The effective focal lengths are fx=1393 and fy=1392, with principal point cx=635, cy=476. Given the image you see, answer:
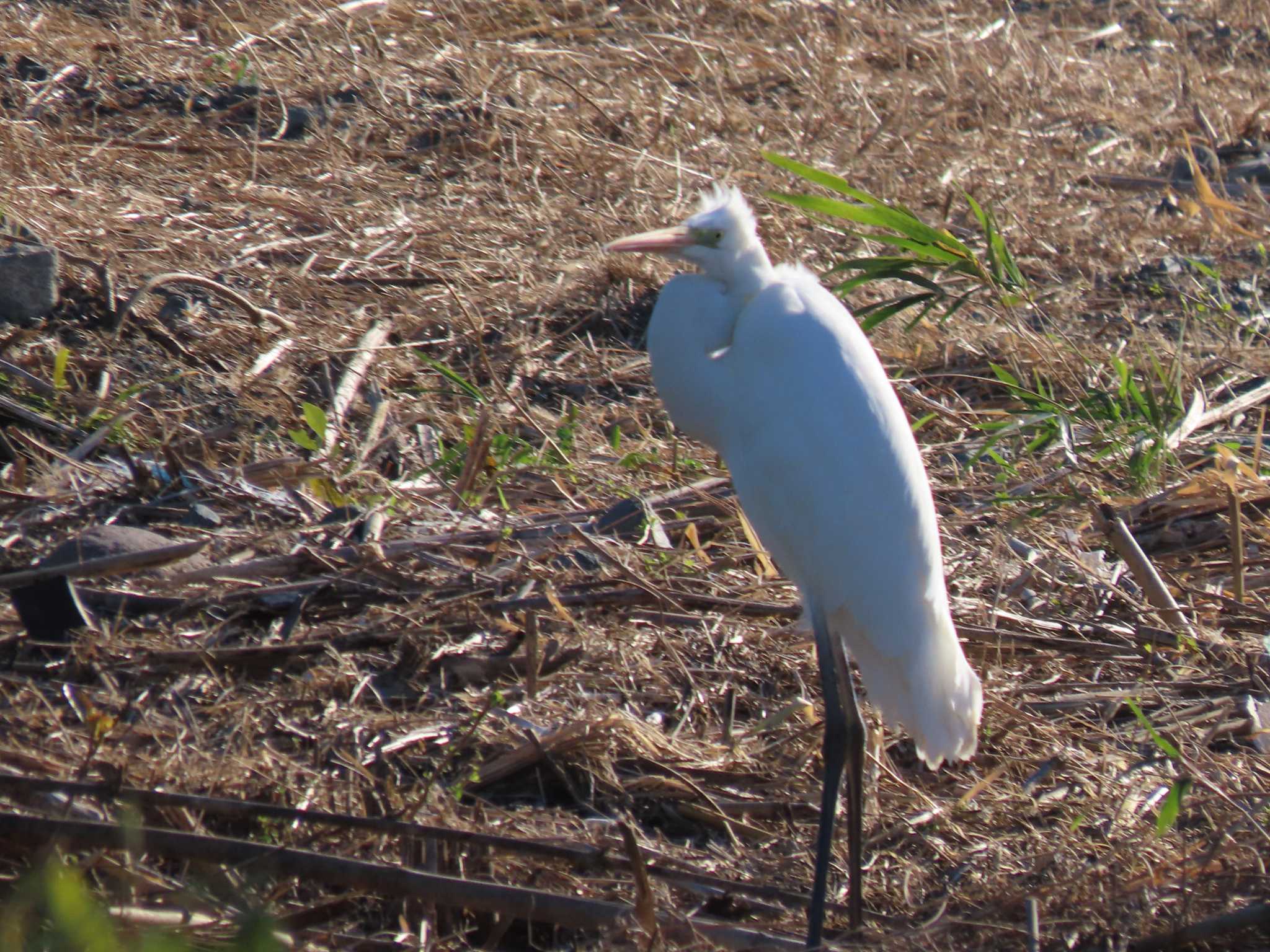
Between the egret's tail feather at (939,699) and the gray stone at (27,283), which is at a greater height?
the egret's tail feather at (939,699)

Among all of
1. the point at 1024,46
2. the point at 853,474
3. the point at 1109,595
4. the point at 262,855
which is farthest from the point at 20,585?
the point at 1024,46

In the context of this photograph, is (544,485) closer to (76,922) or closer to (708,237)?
(708,237)

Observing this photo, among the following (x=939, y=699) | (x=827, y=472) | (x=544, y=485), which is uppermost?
(x=827, y=472)

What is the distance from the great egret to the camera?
7.30ft

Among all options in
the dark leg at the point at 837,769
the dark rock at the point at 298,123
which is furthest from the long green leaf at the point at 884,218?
the dark rock at the point at 298,123

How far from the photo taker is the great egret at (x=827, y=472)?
2225mm

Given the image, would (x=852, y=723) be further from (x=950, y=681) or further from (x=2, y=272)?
(x=2, y=272)

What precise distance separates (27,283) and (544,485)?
1410 millimetres

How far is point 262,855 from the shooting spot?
5.67 feet

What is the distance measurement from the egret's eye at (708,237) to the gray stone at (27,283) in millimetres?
1916

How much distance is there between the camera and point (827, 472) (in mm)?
2279

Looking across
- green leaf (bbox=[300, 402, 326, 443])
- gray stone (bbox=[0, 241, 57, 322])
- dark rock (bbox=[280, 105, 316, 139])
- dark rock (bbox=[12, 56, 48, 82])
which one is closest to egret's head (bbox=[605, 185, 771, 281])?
green leaf (bbox=[300, 402, 326, 443])

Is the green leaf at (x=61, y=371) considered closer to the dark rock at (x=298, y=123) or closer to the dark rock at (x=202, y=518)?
the dark rock at (x=202, y=518)

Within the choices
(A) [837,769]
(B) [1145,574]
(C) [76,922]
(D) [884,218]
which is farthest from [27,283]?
(C) [76,922]
